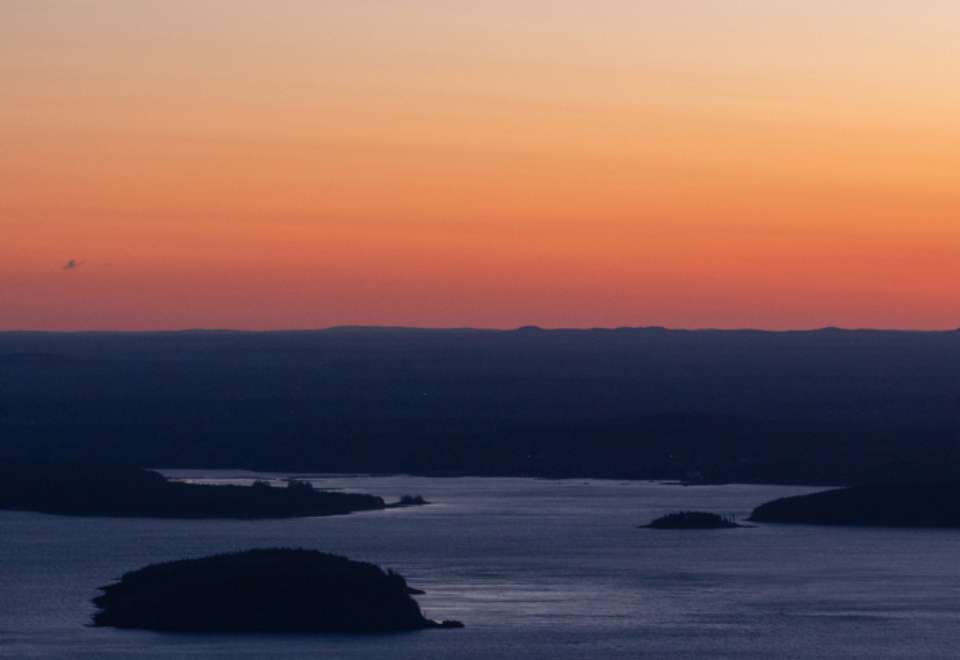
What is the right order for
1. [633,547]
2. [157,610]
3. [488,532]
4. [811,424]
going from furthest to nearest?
[811,424] < [488,532] < [633,547] < [157,610]

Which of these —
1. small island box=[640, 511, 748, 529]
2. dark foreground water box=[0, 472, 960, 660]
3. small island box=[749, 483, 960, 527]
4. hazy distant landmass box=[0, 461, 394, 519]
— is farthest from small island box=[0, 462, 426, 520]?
small island box=[749, 483, 960, 527]

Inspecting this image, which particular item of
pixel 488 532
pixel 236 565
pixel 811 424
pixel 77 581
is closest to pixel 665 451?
pixel 811 424

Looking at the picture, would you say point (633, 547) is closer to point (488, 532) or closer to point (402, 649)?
point (488, 532)

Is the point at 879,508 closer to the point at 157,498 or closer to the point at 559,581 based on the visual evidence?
the point at 559,581

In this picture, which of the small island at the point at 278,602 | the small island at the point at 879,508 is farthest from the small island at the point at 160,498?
the small island at the point at 278,602

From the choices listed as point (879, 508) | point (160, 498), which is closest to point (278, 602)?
point (160, 498)

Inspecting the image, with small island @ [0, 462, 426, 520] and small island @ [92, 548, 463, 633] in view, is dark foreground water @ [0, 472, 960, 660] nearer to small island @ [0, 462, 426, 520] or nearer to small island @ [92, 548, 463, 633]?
small island @ [92, 548, 463, 633]
